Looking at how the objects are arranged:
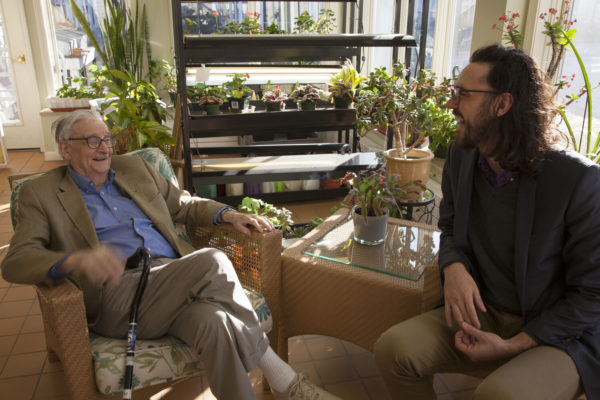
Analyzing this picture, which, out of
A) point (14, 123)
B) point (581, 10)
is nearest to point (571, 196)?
point (581, 10)

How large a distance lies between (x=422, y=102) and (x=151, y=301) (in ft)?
6.00

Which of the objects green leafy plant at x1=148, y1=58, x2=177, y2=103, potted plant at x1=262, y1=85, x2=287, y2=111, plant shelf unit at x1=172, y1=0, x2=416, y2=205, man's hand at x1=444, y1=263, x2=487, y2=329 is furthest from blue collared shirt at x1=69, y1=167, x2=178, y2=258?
green leafy plant at x1=148, y1=58, x2=177, y2=103

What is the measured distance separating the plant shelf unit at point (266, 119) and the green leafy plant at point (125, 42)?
175cm

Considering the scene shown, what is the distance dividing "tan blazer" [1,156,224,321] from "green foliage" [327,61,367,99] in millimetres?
1919

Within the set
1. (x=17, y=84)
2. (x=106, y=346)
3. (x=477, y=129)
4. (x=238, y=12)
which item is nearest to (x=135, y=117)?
(x=106, y=346)

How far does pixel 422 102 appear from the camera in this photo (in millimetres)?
2742

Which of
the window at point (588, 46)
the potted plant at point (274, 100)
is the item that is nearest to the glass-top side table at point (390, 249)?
the window at point (588, 46)

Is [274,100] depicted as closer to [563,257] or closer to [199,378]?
[199,378]

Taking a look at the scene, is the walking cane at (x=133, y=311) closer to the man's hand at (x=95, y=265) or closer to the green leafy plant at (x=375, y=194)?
the man's hand at (x=95, y=265)

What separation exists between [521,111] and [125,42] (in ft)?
15.4

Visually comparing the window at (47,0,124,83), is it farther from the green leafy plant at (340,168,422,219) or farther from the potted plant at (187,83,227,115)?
the green leafy plant at (340,168,422,219)

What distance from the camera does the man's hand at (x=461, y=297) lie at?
1.45m

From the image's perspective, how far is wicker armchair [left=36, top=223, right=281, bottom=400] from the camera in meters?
1.47

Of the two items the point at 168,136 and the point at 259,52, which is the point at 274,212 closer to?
the point at 168,136
